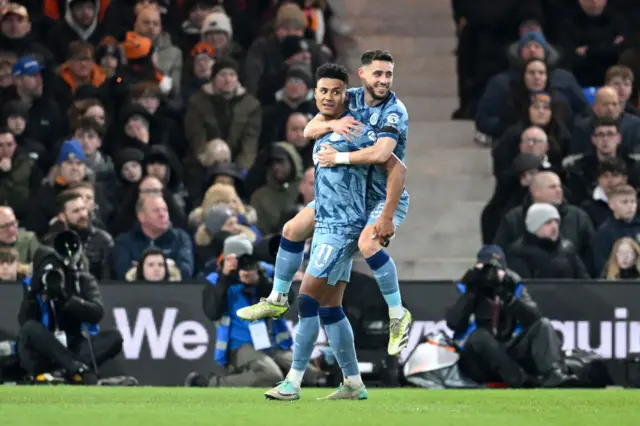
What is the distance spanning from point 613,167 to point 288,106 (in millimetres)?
3786

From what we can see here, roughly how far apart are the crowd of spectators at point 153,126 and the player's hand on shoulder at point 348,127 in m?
5.58

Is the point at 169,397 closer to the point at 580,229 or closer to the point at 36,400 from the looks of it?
the point at 36,400

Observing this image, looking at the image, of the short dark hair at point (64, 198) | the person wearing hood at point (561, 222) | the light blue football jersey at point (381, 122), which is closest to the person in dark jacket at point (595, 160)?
the person wearing hood at point (561, 222)

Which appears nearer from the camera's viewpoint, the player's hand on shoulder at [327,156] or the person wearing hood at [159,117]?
the player's hand on shoulder at [327,156]

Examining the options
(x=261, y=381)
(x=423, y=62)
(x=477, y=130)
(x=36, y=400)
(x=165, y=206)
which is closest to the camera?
(x=36, y=400)

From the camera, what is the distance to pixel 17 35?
2038 centimetres

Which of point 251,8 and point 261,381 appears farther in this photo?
point 251,8

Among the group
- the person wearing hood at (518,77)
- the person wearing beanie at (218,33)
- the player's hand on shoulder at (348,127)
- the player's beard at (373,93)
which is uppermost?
the person wearing beanie at (218,33)

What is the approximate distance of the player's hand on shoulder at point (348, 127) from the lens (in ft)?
38.2

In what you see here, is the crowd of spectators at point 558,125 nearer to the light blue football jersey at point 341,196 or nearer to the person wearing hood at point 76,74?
the person wearing hood at point 76,74

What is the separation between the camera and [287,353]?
619 inches

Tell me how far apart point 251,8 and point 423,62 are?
2.27 m

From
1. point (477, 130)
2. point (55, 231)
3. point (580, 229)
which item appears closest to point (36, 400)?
point (55, 231)

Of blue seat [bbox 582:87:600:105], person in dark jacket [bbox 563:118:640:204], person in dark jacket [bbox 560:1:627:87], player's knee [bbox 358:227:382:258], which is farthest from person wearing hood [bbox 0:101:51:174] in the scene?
player's knee [bbox 358:227:382:258]
